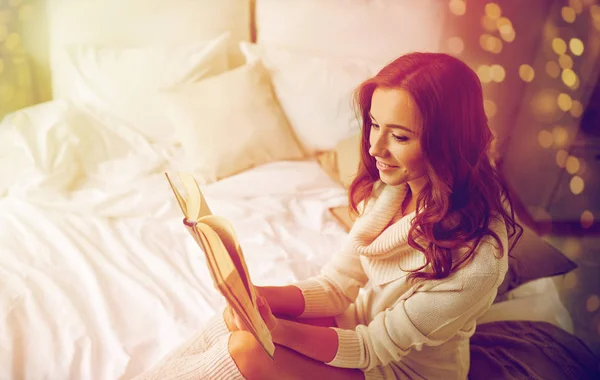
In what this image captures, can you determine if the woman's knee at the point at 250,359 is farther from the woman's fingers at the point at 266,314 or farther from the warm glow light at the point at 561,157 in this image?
the warm glow light at the point at 561,157

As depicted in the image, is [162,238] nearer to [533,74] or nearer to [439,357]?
[439,357]

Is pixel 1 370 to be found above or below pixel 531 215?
above

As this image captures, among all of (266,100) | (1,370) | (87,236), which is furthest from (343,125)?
(1,370)

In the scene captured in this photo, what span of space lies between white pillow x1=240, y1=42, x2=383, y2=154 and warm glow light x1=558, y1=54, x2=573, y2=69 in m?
0.83

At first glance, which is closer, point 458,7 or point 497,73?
point 458,7

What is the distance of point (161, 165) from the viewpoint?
1532 millimetres

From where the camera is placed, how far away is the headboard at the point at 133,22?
1623 millimetres

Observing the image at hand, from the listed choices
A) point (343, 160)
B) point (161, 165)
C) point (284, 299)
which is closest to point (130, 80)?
point (161, 165)

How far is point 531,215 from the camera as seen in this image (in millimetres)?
2150

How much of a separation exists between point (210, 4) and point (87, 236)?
1.01 m

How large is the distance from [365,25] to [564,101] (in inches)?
37.0

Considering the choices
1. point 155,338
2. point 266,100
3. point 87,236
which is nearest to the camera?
point 155,338

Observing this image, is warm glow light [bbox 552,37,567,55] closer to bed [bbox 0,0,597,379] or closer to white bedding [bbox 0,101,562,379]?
bed [bbox 0,0,597,379]

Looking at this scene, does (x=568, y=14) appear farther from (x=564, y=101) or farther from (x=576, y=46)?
(x=564, y=101)
